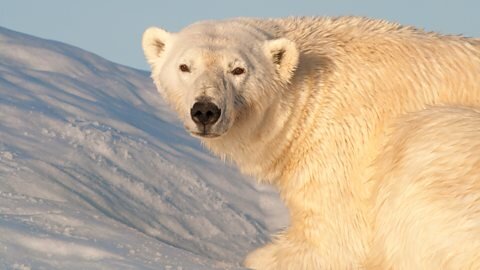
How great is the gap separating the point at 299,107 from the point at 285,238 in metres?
0.85

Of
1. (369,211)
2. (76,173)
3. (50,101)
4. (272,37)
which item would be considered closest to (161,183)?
(76,173)

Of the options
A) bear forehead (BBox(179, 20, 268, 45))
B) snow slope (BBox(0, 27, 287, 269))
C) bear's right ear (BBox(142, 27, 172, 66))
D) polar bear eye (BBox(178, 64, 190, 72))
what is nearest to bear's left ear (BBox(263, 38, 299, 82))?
bear forehead (BBox(179, 20, 268, 45))

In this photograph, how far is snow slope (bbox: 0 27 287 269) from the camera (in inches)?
221

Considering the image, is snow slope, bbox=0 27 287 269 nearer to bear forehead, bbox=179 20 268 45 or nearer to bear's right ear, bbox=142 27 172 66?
A: bear's right ear, bbox=142 27 172 66

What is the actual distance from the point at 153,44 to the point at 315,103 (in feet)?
4.04

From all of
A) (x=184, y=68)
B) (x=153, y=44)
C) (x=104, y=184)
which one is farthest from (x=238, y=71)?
(x=104, y=184)

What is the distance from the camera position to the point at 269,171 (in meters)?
6.77

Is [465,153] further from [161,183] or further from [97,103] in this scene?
[97,103]

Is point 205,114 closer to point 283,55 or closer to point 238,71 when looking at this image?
point 238,71

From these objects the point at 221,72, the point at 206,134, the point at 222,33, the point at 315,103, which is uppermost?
the point at 222,33

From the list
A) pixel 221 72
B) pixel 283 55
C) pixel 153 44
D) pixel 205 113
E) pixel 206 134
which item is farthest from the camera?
pixel 153 44

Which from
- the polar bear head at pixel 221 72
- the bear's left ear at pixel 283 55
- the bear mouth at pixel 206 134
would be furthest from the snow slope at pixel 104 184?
the bear's left ear at pixel 283 55

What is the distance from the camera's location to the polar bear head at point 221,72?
607 cm

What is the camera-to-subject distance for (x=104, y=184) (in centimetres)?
811
